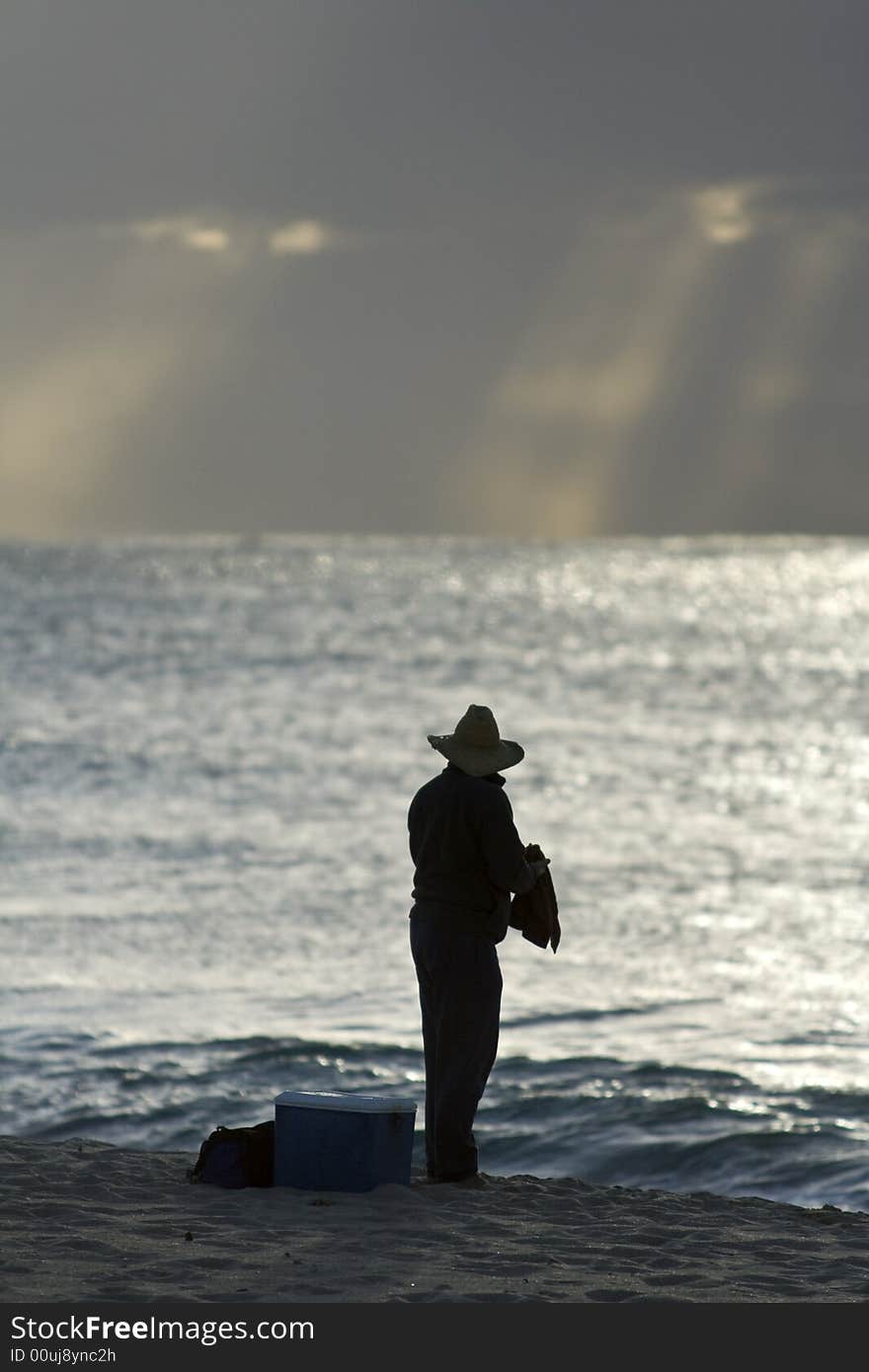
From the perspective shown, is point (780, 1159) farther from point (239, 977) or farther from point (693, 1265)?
point (239, 977)

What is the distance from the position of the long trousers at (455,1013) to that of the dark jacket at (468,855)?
0.08m

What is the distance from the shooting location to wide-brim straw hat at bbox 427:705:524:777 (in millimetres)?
7500

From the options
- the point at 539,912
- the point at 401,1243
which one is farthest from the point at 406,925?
the point at 401,1243

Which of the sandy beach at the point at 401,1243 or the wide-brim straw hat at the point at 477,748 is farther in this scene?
the wide-brim straw hat at the point at 477,748

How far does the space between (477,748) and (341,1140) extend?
159 centimetres

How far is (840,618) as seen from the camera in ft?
421

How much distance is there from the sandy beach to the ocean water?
2.99m

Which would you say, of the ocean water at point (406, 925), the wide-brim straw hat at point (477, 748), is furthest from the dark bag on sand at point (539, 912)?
the ocean water at point (406, 925)

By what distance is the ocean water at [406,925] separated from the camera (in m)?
11.8

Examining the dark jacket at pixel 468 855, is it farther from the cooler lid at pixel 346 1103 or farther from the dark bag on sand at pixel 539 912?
the cooler lid at pixel 346 1103

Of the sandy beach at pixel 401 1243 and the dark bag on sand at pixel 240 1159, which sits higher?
the dark bag on sand at pixel 240 1159

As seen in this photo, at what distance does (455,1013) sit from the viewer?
7465 millimetres

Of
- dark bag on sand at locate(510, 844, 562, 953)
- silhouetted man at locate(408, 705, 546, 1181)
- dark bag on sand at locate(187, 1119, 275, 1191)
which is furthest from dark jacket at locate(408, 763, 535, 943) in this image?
dark bag on sand at locate(187, 1119, 275, 1191)

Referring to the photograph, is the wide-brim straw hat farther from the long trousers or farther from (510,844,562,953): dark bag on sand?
the long trousers
